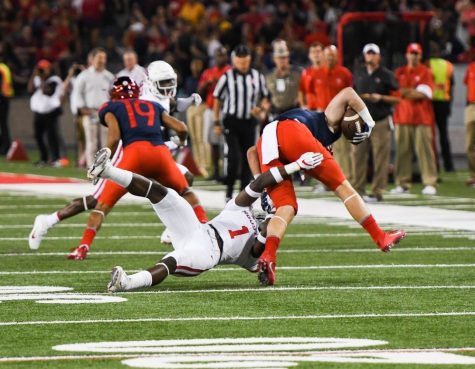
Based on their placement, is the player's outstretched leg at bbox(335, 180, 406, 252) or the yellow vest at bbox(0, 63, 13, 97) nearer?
the player's outstretched leg at bbox(335, 180, 406, 252)

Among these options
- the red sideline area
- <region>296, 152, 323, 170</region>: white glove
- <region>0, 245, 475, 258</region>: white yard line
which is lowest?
the red sideline area

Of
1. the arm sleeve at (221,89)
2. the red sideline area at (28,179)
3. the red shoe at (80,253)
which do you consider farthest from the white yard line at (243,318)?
the red sideline area at (28,179)

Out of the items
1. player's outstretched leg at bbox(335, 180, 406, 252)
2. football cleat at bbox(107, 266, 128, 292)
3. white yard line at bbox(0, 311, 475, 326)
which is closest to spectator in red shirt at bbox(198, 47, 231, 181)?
player's outstretched leg at bbox(335, 180, 406, 252)

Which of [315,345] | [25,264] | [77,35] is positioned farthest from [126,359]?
[77,35]

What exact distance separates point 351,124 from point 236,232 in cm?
137

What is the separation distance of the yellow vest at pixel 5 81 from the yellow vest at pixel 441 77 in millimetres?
10004

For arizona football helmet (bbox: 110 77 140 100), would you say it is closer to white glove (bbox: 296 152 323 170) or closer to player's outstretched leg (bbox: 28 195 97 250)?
player's outstretched leg (bbox: 28 195 97 250)

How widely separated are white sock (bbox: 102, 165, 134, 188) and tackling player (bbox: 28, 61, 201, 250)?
296 cm

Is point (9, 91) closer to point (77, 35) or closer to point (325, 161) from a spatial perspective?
point (77, 35)

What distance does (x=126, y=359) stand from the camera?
736 cm

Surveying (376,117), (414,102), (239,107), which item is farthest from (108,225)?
(414,102)

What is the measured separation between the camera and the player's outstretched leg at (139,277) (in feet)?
31.9

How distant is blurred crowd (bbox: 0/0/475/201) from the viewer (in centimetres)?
1983

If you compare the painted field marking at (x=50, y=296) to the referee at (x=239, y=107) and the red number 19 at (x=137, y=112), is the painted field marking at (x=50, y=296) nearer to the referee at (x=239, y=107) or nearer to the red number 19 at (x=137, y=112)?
the red number 19 at (x=137, y=112)
